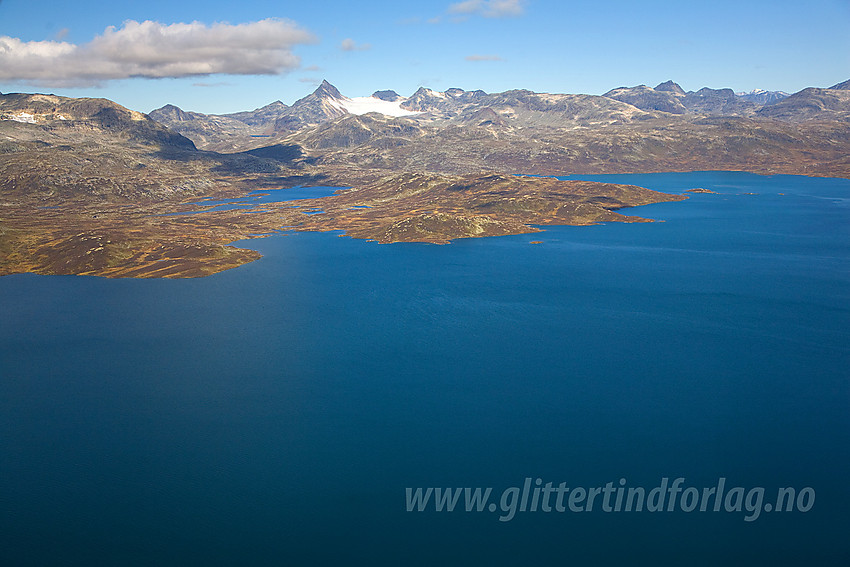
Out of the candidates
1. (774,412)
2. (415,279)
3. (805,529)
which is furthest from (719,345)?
(415,279)

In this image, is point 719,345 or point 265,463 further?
point 719,345

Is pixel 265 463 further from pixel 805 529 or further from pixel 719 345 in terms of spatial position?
pixel 719 345

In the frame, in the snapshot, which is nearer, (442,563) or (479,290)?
(442,563)

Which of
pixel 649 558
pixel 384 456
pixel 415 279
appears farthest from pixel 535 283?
pixel 649 558

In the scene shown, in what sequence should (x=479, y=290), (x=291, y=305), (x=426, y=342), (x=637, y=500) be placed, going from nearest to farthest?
(x=637, y=500) → (x=426, y=342) → (x=291, y=305) → (x=479, y=290)

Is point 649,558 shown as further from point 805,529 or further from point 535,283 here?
point 535,283

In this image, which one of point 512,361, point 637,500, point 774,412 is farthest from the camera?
point 512,361
